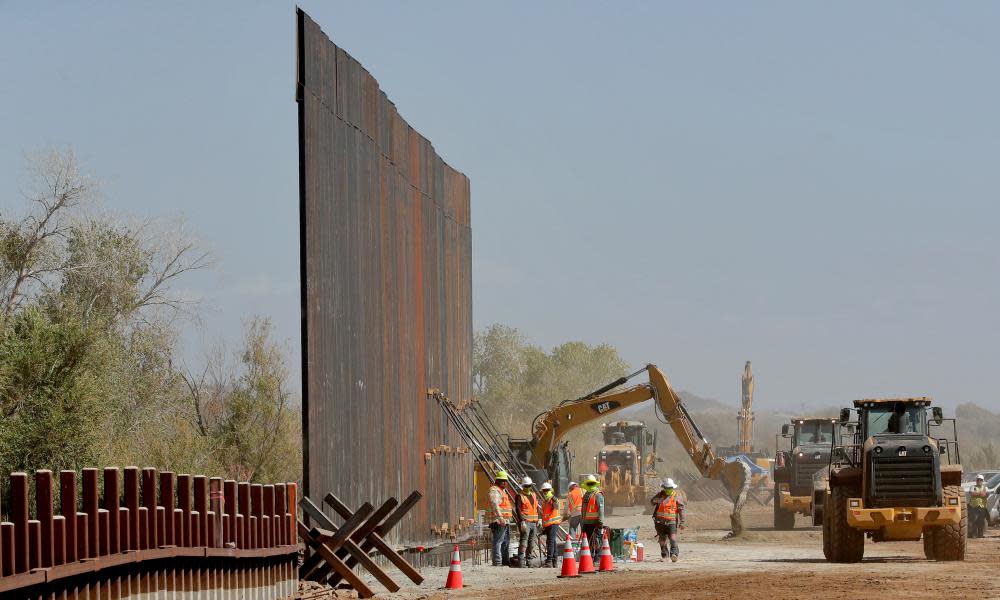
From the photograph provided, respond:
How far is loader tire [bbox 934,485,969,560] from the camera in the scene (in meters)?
A: 27.5

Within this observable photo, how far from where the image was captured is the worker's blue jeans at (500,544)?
2866 cm

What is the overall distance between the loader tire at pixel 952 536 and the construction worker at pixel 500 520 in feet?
25.5

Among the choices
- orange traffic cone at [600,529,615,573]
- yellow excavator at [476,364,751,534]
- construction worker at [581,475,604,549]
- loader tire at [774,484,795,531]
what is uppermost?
yellow excavator at [476,364,751,534]

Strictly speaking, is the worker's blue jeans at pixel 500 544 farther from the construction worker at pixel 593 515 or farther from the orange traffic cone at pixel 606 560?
the orange traffic cone at pixel 606 560

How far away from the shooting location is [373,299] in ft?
86.8

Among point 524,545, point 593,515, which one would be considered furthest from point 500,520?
point 593,515

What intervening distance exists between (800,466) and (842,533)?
14868mm

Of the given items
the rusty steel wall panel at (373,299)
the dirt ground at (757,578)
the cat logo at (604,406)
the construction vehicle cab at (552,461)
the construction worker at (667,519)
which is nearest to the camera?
the dirt ground at (757,578)

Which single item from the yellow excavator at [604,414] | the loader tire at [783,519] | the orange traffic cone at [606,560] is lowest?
the loader tire at [783,519]

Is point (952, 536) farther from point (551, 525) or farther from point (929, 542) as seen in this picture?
point (551, 525)

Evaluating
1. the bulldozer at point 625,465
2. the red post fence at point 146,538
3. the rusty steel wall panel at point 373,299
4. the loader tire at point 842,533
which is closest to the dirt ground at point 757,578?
the loader tire at point 842,533

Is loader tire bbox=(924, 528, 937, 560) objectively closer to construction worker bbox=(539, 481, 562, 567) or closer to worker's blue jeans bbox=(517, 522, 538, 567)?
construction worker bbox=(539, 481, 562, 567)

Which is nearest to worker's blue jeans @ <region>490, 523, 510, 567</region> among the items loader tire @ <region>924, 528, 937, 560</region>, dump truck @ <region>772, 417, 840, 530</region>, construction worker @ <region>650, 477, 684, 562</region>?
construction worker @ <region>650, 477, 684, 562</region>

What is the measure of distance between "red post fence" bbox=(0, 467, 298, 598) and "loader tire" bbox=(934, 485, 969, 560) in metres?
12.9
